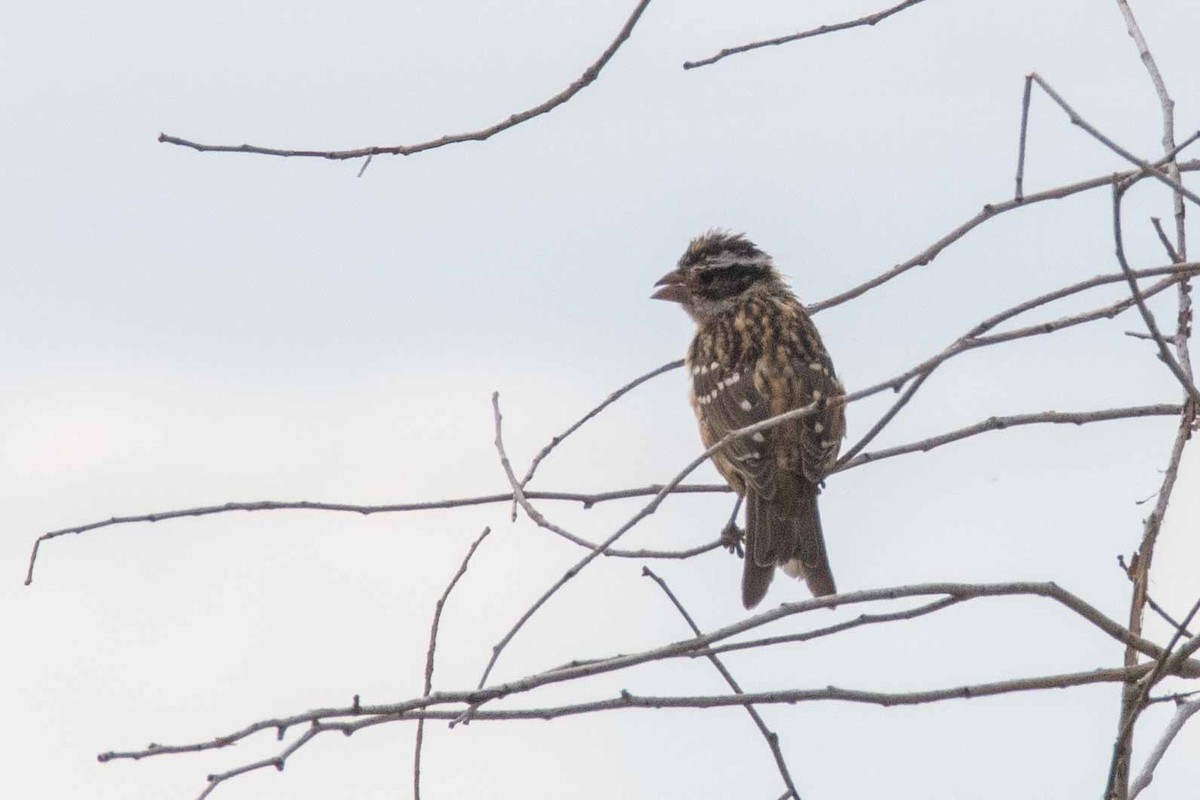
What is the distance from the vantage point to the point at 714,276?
907 cm

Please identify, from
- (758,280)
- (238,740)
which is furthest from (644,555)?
(758,280)

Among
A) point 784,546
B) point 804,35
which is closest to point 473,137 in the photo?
point 804,35

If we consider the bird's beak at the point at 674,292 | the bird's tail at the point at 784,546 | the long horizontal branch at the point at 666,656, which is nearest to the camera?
the long horizontal branch at the point at 666,656

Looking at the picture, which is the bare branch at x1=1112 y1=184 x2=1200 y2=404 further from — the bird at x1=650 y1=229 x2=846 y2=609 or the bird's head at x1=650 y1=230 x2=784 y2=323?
the bird's head at x1=650 y1=230 x2=784 y2=323

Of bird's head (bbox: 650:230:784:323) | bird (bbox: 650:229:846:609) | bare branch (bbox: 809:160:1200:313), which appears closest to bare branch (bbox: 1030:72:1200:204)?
bare branch (bbox: 809:160:1200:313)

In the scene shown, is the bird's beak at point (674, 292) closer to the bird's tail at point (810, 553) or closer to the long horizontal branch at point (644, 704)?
the bird's tail at point (810, 553)

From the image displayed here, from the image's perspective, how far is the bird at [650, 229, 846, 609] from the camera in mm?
7520

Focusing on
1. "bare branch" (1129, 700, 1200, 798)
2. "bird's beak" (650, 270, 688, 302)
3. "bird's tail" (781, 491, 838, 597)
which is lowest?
"bare branch" (1129, 700, 1200, 798)

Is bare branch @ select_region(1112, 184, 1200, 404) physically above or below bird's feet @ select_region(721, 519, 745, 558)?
below

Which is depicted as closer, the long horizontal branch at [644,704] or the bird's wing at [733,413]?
the long horizontal branch at [644,704]

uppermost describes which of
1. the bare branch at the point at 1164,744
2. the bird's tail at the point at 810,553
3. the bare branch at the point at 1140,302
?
the bird's tail at the point at 810,553

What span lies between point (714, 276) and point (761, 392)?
3.95 ft

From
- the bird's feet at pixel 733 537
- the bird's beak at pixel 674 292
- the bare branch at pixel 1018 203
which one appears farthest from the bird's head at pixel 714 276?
the bare branch at pixel 1018 203

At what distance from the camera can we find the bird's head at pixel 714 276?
905 cm
